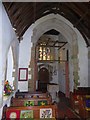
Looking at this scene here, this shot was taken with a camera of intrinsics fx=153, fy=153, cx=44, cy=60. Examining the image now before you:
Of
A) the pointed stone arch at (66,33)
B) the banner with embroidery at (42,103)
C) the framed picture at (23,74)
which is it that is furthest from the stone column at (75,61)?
the banner with embroidery at (42,103)

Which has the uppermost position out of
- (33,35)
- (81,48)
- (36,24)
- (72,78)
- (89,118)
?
(36,24)

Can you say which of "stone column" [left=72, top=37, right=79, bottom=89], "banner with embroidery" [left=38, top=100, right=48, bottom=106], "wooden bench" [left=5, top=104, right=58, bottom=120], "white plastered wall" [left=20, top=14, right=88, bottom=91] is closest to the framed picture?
"white plastered wall" [left=20, top=14, right=88, bottom=91]

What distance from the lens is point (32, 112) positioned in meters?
2.73

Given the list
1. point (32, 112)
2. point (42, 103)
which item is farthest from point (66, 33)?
point (32, 112)

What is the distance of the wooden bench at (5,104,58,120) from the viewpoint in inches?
105

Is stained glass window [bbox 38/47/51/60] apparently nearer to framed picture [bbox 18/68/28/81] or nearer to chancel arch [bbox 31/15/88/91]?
chancel arch [bbox 31/15/88/91]

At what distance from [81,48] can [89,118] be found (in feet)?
11.4

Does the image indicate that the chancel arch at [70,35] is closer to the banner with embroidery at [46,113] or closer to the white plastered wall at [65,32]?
the white plastered wall at [65,32]

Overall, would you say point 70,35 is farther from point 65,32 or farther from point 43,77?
point 43,77

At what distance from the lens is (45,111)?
2777mm

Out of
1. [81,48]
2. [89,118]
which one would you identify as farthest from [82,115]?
[81,48]

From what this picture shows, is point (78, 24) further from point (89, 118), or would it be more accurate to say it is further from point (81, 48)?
point (89, 118)

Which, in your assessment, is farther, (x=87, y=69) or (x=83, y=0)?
(x=87, y=69)

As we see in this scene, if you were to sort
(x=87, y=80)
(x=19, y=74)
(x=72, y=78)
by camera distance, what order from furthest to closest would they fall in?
(x=72, y=78) → (x=87, y=80) → (x=19, y=74)
